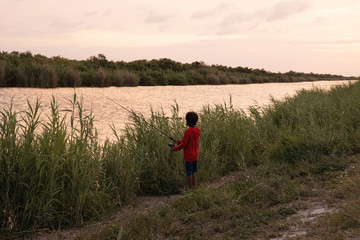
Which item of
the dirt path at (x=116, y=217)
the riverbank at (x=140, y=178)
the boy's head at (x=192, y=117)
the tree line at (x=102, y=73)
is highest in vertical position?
the tree line at (x=102, y=73)

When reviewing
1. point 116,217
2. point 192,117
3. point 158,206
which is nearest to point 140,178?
point 158,206

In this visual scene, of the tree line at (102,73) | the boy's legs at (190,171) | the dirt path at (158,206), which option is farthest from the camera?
the tree line at (102,73)

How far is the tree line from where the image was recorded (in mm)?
23312

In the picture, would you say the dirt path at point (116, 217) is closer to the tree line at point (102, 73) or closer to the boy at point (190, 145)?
the boy at point (190, 145)

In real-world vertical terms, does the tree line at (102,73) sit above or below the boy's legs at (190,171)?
above

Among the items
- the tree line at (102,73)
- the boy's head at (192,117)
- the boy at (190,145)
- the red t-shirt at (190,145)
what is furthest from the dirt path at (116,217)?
the tree line at (102,73)

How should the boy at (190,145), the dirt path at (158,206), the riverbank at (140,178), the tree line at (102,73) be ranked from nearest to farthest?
the dirt path at (158,206), the riverbank at (140,178), the boy at (190,145), the tree line at (102,73)

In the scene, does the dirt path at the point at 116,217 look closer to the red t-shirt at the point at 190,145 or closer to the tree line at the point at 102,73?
the red t-shirt at the point at 190,145

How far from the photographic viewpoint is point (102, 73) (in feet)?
88.9

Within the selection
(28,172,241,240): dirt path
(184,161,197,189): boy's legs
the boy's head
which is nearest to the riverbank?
(28,172,241,240): dirt path

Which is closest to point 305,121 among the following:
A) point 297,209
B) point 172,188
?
point 172,188

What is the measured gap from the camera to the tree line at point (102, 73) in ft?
76.5

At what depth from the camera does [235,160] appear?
25.5 feet

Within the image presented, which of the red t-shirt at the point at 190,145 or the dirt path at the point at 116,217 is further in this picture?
the red t-shirt at the point at 190,145
